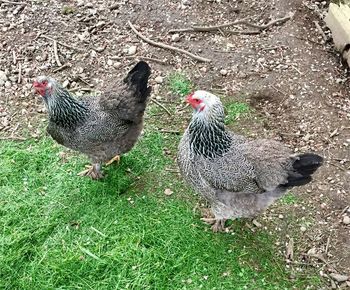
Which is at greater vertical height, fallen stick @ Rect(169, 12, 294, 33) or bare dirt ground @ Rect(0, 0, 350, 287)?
fallen stick @ Rect(169, 12, 294, 33)

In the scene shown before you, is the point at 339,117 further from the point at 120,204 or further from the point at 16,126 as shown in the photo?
the point at 16,126

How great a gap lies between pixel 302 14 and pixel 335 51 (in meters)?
0.71

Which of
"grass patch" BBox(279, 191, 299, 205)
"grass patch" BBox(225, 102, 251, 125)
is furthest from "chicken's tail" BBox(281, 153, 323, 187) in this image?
"grass patch" BBox(225, 102, 251, 125)

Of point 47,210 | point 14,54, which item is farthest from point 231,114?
point 14,54

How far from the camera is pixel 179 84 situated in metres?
5.67

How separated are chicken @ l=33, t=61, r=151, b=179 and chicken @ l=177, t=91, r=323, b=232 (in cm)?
65

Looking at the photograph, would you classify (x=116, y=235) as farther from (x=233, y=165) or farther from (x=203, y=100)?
(x=203, y=100)

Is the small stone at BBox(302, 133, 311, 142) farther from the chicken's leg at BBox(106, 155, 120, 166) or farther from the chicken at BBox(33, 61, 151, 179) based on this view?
the chicken's leg at BBox(106, 155, 120, 166)

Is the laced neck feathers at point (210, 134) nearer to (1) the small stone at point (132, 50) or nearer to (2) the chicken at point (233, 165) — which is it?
(2) the chicken at point (233, 165)

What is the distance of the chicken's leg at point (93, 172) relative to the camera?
4.84 metres

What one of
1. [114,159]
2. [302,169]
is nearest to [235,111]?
[114,159]

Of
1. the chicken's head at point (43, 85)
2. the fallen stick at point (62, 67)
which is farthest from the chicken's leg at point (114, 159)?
the fallen stick at point (62, 67)

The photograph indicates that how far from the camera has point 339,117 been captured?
534cm

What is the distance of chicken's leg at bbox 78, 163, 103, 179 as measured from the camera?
4836 mm
